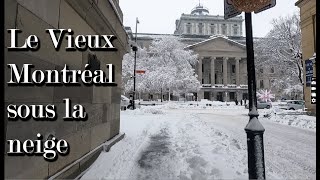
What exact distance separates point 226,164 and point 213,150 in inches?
60.4

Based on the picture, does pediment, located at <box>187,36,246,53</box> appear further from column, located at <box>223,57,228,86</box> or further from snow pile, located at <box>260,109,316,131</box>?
snow pile, located at <box>260,109,316,131</box>

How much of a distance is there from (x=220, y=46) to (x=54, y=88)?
7699cm

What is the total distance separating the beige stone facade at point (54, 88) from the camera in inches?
110

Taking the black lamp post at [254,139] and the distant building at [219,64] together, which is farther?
the distant building at [219,64]

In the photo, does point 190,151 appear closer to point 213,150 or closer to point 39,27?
point 213,150

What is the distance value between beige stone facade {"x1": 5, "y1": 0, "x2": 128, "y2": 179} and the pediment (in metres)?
72.0

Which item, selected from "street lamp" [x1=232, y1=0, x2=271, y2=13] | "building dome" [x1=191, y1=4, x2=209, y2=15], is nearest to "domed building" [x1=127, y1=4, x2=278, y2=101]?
"building dome" [x1=191, y1=4, x2=209, y2=15]

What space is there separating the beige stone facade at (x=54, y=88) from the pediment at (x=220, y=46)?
72042mm

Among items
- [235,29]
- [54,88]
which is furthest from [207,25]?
[54,88]

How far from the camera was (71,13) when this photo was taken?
4355mm

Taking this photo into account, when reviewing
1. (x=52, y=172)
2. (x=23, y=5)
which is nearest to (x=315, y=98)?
(x=23, y=5)

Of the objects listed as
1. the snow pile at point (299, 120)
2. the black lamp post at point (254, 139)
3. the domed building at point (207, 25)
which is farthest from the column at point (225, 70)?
the black lamp post at point (254, 139)

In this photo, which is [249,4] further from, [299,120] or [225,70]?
[225,70]

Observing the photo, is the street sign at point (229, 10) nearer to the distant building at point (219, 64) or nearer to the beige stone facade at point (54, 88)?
the beige stone facade at point (54, 88)
